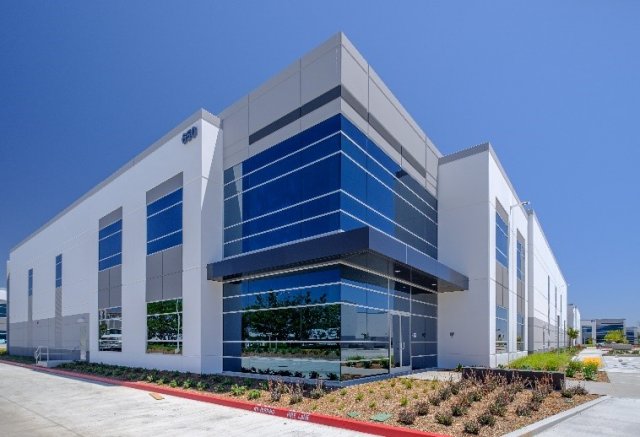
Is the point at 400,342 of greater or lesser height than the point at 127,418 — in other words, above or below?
above

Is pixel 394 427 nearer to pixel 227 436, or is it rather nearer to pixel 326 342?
pixel 227 436

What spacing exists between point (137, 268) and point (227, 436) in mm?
16187

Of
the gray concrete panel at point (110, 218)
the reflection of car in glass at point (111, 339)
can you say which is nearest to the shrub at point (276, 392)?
the reflection of car in glass at point (111, 339)

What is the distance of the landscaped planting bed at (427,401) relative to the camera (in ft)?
31.0

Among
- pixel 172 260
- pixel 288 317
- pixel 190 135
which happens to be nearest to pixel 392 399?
pixel 288 317

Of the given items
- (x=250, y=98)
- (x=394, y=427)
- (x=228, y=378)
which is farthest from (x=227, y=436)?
(x=250, y=98)

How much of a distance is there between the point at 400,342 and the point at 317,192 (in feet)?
23.3

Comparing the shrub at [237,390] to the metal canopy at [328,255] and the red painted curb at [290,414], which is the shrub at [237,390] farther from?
the metal canopy at [328,255]

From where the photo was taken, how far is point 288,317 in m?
16.8

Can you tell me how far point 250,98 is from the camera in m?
19.7

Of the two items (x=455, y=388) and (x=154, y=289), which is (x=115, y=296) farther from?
(x=455, y=388)

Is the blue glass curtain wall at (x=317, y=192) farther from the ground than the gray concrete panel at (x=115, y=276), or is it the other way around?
the blue glass curtain wall at (x=317, y=192)

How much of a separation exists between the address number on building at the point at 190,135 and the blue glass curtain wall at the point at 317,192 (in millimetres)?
2180

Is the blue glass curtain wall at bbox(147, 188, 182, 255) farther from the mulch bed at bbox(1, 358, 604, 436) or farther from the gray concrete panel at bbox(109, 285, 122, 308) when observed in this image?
the mulch bed at bbox(1, 358, 604, 436)
